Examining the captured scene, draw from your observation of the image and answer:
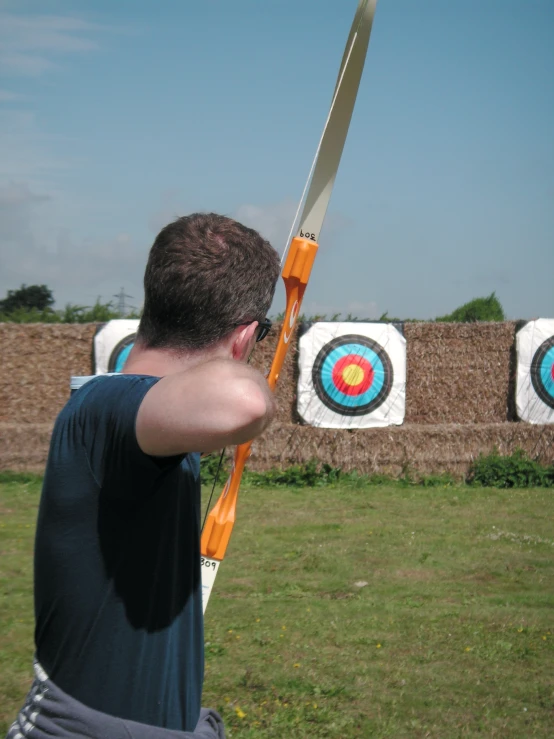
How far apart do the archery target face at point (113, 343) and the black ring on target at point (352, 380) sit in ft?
7.66

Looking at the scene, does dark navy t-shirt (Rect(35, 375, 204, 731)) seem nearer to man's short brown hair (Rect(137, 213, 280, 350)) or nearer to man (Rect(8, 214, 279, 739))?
man (Rect(8, 214, 279, 739))

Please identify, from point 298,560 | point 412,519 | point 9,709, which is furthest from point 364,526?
point 9,709

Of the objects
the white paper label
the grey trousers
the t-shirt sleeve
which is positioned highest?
the t-shirt sleeve

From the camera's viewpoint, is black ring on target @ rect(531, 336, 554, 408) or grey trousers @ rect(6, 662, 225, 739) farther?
black ring on target @ rect(531, 336, 554, 408)

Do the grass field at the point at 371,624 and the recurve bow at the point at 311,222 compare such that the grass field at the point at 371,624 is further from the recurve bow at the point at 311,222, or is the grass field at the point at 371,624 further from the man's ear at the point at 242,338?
the man's ear at the point at 242,338

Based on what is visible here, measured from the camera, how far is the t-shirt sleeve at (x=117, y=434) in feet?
3.81

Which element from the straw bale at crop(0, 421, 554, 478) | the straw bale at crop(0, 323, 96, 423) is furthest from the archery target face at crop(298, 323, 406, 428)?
the straw bale at crop(0, 323, 96, 423)

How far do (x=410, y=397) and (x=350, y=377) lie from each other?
2.66 ft

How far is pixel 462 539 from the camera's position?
266 inches

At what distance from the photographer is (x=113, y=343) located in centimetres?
1022

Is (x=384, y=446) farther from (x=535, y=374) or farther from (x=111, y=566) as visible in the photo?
(x=111, y=566)

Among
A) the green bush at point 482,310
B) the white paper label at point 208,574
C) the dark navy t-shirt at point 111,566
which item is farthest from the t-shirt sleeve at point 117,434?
the green bush at point 482,310

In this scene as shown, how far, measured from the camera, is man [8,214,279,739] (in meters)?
1.23

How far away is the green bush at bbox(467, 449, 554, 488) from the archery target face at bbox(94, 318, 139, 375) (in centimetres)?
450
